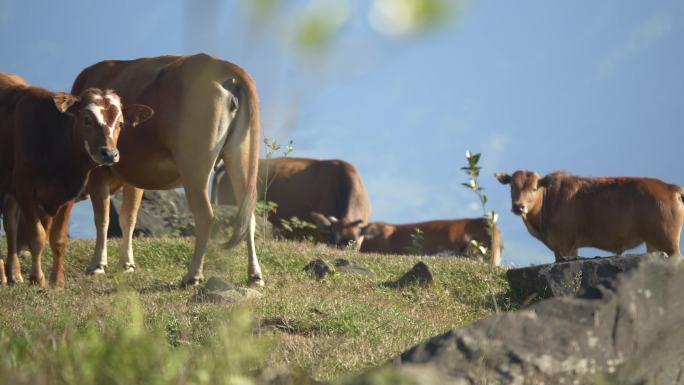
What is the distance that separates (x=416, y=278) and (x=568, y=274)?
67.2 inches

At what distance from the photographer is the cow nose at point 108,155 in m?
9.60

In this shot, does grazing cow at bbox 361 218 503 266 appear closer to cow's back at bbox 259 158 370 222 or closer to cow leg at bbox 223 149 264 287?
cow's back at bbox 259 158 370 222

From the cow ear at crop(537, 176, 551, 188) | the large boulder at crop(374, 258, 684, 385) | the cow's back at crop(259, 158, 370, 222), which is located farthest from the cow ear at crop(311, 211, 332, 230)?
the large boulder at crop(374, 258, 684, 385)

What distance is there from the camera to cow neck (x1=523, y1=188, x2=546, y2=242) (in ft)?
51.7

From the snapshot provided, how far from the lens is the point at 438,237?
2262 centimetres

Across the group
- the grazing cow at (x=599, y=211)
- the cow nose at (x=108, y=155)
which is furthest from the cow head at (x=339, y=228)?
the cow nose at (x=108, y=155)

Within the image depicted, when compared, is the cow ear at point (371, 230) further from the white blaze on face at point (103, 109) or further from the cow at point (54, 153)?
the white blaze on face at point (103, 109)

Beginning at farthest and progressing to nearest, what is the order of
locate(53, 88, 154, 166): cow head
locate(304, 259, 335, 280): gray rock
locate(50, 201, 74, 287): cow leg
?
locate(304, 259, 335, 280): gray rock
locate(50, 201, 74, 287): cow leg
locate(53, 88, 154, 166): cow head

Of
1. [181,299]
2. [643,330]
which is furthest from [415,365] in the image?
[181,299]

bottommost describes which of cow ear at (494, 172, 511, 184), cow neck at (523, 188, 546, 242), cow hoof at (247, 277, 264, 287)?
cow hoof at (247, 277, 264, 287)

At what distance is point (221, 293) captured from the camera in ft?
27.5

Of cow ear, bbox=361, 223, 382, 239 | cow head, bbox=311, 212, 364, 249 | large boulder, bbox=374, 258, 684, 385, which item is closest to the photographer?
large boulder, bbox=374, 258, 684, 385

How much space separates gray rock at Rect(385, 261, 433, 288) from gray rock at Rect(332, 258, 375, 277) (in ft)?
1.89

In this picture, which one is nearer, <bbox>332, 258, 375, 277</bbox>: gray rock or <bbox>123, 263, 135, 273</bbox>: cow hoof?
<bbox>332, 258, 375, 277</bbox>: gray rock
